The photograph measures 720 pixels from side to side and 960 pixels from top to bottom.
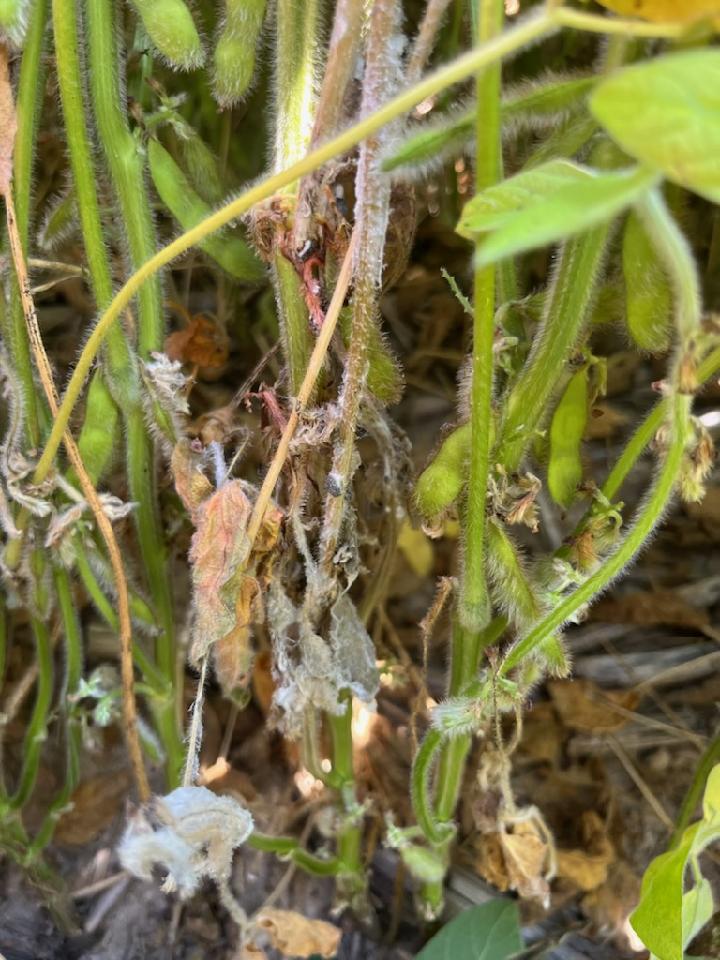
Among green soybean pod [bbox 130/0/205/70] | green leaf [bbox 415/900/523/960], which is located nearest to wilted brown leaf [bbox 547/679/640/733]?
green leaf [bbox 415/900/523/960]

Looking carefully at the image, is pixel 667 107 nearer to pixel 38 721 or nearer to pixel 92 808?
pixel 38 721

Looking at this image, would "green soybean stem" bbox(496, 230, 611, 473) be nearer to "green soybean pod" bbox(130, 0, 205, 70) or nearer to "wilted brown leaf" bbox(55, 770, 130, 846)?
"green soybean pod" bbox(130, 0, 205, 70)

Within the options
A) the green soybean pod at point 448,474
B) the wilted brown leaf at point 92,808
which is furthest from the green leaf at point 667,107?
the wilted brown leaf at point 92,808

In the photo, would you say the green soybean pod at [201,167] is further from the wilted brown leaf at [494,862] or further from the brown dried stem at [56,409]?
the wilted brown leaf at [494,862]

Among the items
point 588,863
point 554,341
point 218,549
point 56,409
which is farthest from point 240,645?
point 588,863

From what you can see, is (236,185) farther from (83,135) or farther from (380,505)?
(380,505)

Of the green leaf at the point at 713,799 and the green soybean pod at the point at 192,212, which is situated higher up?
the green soybean pod at the point at 192,212
